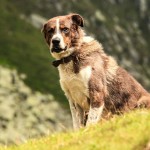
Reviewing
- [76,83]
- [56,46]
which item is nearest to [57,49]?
[56,46]

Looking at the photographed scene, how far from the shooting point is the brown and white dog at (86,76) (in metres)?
18.6

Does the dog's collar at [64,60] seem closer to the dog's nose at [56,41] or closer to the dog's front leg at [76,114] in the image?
the dog's nose at [56,41]

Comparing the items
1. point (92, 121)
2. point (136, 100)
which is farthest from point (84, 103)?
point (136, 100)

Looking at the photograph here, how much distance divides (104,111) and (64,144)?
5488 mm

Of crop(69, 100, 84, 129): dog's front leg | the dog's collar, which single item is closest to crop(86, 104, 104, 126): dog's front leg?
crop(69, 100, 84, 129): dog's front leg

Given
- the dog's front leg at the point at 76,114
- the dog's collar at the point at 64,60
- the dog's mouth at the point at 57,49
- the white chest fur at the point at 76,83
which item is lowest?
the dog's front leg at the point at 76,114

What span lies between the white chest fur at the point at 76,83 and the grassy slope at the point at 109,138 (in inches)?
121

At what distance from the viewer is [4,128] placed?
611ft

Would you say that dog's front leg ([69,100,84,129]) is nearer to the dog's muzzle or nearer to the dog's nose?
the dog's muzzle

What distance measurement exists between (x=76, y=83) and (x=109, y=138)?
557cm

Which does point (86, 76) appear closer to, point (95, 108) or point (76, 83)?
point (76, 83)

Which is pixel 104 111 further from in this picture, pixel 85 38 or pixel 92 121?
pixel 85 38

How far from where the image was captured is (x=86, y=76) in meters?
18.5

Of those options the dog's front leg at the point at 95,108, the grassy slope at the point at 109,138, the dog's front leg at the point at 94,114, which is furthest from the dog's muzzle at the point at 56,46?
the grassy slope at the point at 109,138
